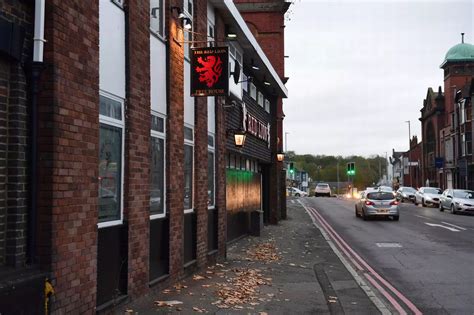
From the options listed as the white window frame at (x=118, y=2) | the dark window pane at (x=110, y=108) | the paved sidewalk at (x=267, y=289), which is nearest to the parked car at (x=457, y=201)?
the paved sidewalk at (x=267, y=289)

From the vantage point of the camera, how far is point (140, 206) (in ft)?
24.0

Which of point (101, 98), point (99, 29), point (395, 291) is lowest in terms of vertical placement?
point (395, 291)

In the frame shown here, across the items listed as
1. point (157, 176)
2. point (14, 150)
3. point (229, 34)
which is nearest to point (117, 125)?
point (157, 176)

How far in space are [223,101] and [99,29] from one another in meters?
6.78

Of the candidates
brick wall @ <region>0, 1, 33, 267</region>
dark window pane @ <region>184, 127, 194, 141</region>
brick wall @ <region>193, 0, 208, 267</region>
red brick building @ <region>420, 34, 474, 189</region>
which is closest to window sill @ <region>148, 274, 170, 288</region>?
brick wall @ <region>193, 0, 208, 267</region>

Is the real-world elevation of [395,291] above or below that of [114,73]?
below

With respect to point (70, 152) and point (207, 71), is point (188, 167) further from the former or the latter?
point (70, 152)

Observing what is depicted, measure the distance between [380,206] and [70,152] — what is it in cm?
2280

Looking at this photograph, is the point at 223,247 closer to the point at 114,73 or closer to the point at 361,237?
the point at 114,73

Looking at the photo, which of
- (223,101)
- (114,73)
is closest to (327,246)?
(223,101)

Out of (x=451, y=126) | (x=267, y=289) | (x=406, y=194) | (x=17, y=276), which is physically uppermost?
(x=451, y=126)

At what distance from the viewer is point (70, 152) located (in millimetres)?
5387

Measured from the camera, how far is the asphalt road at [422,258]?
8.78 m

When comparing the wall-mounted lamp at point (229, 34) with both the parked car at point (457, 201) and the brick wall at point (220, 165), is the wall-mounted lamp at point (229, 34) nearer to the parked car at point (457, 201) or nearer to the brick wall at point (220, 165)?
the brick wall at point (220, 165)
